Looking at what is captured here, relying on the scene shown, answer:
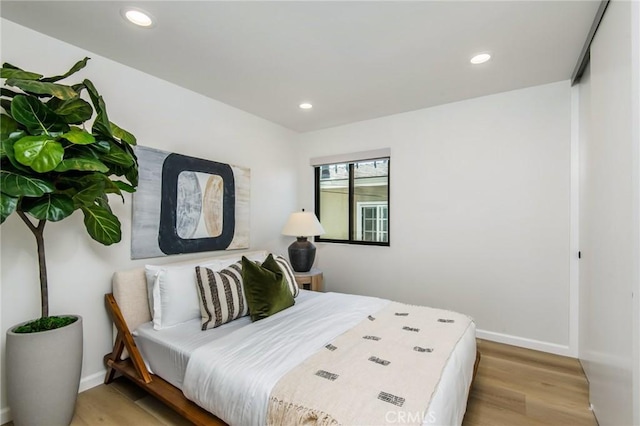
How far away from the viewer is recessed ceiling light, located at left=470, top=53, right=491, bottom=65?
2203mm

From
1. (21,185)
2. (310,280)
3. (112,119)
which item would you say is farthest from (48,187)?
(310,280)

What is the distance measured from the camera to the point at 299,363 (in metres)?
1.55

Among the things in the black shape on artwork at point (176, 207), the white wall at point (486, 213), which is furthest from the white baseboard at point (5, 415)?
the white wall at point (486, 213)

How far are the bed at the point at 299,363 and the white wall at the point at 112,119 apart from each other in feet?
0.60

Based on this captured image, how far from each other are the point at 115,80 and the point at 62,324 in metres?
1.79

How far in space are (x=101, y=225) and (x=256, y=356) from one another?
124 cm

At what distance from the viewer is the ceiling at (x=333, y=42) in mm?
1715

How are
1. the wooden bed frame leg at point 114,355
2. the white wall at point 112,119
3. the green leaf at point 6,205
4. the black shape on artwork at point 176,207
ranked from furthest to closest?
1. the black shape on artwork at point 176,207
2. the wooden bed frame leg at point 114,355
3. the white wall at point 112,119
4. the green leaf at point 6,205

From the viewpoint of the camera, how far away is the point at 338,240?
404 cm

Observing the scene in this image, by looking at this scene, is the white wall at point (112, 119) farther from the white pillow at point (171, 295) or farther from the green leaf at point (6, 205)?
the green leaf at point (6, 205)

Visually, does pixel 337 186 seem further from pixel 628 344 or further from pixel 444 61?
pixel 628 344

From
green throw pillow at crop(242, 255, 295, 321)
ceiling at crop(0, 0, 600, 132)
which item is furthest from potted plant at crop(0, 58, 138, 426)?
green throw pillow at crop(242, 255, 295, 321)

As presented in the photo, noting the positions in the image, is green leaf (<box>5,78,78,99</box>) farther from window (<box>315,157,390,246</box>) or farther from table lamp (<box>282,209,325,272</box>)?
window (<box>315,157,390,246</box>)

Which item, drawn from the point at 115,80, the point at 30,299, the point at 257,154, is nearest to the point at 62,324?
the point at 30,299
